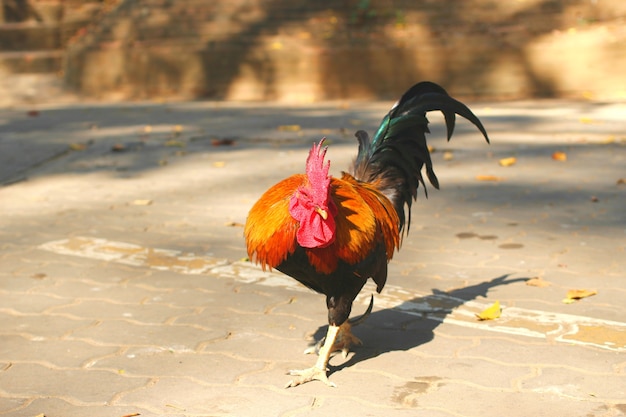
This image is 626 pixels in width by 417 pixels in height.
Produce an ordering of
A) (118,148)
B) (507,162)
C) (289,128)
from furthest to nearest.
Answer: (289,128)
(118,148)
(507,162)

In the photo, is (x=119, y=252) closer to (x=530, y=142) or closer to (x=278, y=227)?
(x=278, y=227)

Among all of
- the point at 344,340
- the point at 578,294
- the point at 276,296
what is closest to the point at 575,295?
the point at 578,294

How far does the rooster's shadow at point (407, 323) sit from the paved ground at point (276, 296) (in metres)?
0.02

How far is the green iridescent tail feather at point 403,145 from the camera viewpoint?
5.00m

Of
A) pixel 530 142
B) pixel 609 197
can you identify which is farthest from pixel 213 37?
A: pixel 609 197

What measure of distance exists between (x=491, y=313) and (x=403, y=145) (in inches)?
41.6

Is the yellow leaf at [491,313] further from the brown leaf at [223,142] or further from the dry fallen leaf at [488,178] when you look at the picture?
the brown leaf at [223,142]

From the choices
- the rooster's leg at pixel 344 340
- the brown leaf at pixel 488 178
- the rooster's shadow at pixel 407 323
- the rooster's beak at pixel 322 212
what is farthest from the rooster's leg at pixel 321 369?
the brown leaf at pixel 488 178

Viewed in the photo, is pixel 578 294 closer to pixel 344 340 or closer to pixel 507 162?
pixel 344 340

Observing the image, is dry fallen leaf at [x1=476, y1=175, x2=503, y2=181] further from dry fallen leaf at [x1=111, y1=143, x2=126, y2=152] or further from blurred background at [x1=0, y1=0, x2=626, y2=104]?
blurred background at [x1=0, y1=0, x2=626, y2=104]

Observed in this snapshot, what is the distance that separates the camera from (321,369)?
13.9ft

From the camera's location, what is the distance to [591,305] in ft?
17.0

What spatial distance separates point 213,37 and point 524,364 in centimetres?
1388

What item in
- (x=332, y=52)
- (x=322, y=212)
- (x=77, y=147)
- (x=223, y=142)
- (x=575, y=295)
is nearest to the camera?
(x=322, y=212)
